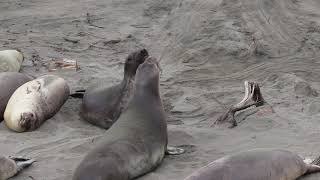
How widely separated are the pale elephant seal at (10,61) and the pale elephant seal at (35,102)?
92 cm

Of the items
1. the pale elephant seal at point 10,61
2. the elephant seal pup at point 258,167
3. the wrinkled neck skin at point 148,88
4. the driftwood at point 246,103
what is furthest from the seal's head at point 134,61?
the elephant seal pup at point 258,167

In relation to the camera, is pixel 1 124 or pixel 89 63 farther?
pixel 89 63

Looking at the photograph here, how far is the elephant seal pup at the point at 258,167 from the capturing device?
4465 mm

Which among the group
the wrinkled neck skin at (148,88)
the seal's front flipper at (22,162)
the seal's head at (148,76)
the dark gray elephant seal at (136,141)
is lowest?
the seal's front flipper at (22,162)

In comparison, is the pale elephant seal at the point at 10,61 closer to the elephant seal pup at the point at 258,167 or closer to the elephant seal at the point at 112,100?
the elephant seal at the point at 112,100

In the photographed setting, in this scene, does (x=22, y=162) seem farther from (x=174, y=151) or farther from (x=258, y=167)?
(x=258, y=167)

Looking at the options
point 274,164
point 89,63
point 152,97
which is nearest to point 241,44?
point 89,63

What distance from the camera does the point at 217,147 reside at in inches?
224

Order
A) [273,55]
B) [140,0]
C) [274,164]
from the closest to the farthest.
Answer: [274,164] → [273,55] → [140,0]

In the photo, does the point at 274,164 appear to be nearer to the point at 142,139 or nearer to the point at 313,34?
the point at 142,139

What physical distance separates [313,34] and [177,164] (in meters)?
4.34

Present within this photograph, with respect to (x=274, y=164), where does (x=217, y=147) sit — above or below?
below

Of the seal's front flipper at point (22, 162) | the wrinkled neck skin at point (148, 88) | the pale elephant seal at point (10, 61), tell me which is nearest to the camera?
the seal's front flipper at point (22, 162)

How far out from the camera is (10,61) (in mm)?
8000
